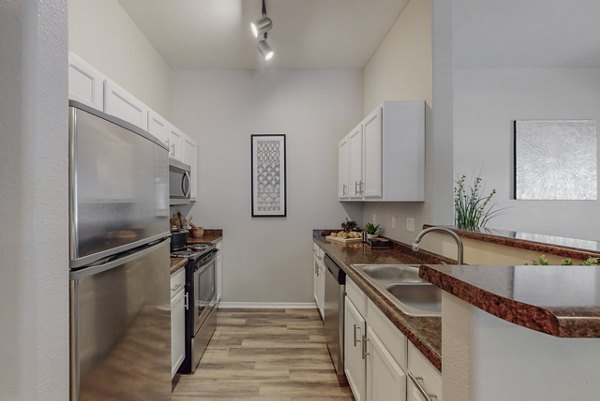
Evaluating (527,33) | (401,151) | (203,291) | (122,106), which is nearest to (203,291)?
(203,291)

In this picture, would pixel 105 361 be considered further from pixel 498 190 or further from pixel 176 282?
pixel 498 190

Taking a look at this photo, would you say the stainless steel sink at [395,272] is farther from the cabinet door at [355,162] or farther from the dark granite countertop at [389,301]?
the cabinet door at [355,162]

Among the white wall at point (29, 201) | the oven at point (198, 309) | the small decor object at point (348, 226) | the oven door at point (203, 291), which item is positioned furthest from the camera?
the small decor object at point (348, 226)

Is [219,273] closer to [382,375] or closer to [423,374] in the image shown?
[382,375]

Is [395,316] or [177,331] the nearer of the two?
[395,316]

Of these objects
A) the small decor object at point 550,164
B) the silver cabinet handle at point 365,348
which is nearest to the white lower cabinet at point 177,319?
the silver cabinet handle at point 365,348

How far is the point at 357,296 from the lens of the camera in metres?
1.82

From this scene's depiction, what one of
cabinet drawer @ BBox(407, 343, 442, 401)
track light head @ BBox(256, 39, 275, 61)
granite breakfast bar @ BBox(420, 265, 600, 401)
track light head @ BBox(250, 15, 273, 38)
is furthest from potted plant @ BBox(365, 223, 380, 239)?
granite breakfast bar @ BBox(420, 265, 600, 401)

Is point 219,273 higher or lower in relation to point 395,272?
lower

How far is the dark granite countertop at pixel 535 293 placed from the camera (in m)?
0.42

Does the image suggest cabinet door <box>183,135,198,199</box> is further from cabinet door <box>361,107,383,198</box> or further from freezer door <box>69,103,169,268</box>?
freezer door <box>69,103,169,268</box>

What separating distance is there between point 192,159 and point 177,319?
2058mm

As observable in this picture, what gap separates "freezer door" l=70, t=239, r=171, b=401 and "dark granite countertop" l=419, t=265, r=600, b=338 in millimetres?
1000

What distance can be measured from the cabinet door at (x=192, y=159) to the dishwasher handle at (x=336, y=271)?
1948mm
